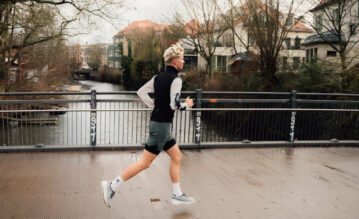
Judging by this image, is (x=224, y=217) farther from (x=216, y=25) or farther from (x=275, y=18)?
(x=216, y=25)

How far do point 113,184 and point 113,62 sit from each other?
13675 cm

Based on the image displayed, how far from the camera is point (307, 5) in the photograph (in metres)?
19.1

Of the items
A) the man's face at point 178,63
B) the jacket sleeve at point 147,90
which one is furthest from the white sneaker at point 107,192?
the man's face at point 178,63

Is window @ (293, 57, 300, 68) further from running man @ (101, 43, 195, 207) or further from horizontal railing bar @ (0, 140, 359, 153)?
running man @ (101, 43, 195, 207)

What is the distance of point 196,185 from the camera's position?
5293 millimetres

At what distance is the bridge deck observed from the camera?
4293 mm

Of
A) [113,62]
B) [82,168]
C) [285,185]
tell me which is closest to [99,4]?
[82,168]

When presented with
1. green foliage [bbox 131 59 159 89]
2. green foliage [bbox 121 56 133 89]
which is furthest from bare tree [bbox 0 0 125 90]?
green foliage [bbox 121 56 133 89]

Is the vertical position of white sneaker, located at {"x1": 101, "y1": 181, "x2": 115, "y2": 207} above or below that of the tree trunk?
below

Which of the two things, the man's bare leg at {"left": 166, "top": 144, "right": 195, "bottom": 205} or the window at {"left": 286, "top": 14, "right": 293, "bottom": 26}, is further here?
the window at {"left": 286, "top": 14, "right": 293, "bottom": 26}

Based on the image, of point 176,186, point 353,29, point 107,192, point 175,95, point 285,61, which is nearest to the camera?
point 175,95

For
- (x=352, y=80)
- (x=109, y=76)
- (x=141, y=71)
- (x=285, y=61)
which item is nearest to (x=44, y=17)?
(x=285, y=61)

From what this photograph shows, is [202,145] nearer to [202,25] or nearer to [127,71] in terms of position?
[202,25]

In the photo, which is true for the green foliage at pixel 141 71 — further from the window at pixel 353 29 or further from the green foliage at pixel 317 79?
the window at pixel 353 29
